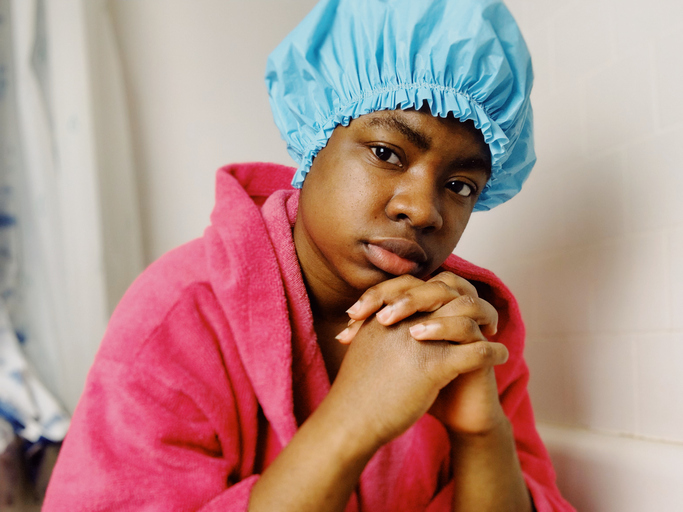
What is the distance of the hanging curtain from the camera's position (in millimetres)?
1031

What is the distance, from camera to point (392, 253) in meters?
0.61

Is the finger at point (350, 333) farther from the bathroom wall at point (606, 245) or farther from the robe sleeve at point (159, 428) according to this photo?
the bathroom wall at point (606, 245)

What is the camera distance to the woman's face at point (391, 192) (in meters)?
0.60

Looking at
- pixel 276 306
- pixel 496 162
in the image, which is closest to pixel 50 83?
pixel 276 306

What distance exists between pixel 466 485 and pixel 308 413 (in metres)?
0.21

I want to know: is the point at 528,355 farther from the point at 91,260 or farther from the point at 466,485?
the point at 91,260

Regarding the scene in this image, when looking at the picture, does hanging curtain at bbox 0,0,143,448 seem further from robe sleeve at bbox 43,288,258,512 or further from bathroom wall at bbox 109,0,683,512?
robe sleeve at bbox 43,288,258,512

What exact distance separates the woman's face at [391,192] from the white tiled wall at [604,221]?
1.15 ft

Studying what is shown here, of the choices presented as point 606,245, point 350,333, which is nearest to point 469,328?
point 350,333

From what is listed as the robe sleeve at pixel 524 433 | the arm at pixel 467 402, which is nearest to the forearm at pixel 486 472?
the arm at pixel 467 402

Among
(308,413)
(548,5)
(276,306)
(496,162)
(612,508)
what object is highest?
(548,5)

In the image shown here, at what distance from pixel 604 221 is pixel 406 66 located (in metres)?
0.49

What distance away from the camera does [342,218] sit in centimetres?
62

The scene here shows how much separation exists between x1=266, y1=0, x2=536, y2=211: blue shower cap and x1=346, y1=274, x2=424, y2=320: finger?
0.19m
